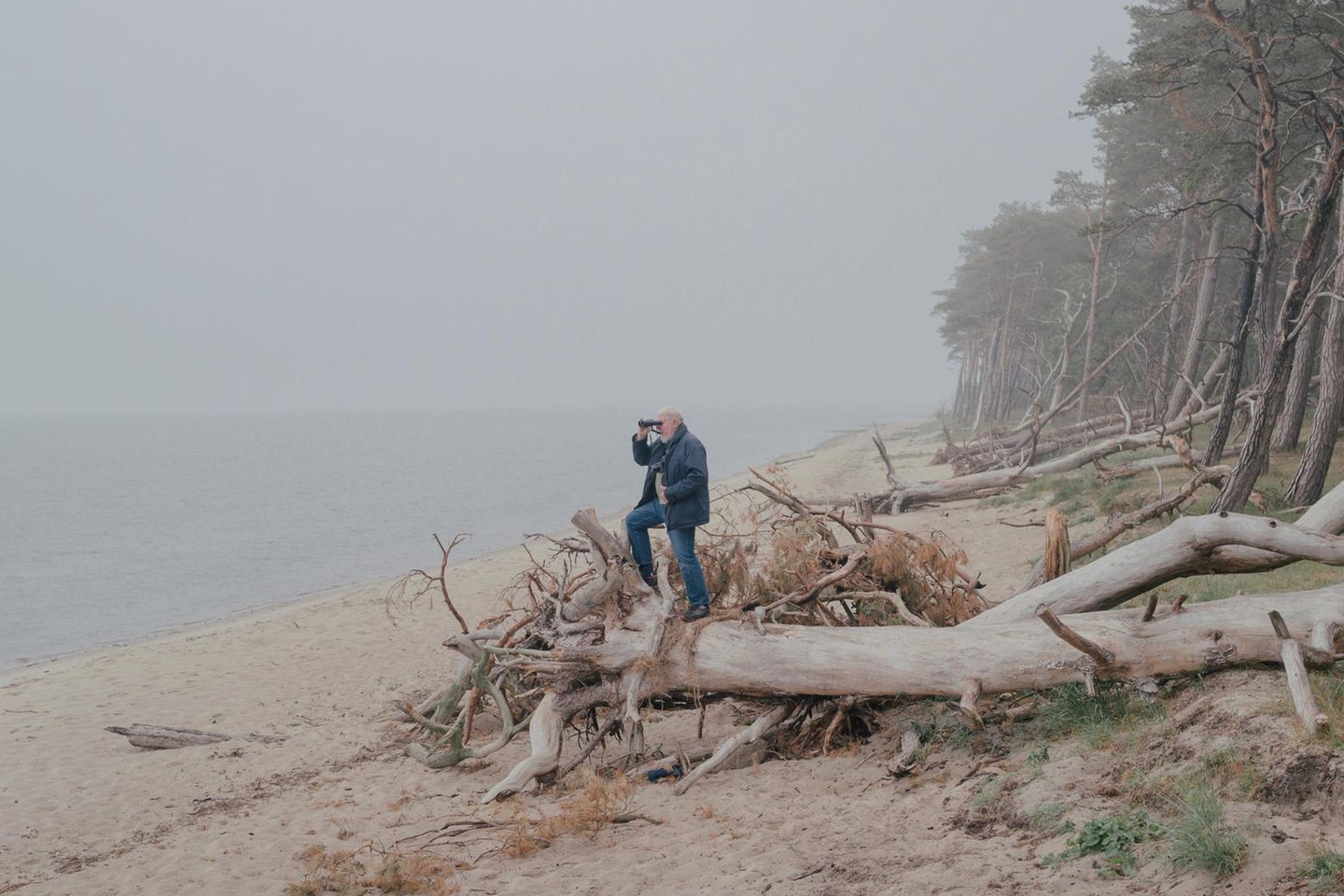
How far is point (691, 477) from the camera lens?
7285 millimetres

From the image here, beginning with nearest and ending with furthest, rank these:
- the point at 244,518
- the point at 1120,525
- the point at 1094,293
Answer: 1. the point at 1120,525
2. the point at 1094,293
3. the point at 244,518

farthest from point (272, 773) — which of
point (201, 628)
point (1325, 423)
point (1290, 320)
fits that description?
point (1325, 423)

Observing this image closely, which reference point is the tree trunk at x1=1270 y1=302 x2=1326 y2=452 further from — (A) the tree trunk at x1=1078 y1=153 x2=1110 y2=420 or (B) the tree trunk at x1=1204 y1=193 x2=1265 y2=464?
(A) the tree trunk at x1=1078 y1=153 x2=1110 y2=420

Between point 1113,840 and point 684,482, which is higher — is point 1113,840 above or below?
below

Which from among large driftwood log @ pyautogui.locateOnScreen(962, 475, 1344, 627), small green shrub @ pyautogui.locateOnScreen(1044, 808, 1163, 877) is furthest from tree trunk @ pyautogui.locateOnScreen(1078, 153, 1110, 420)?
small green shrub @ pyautogui.locateOnScreen(1044, 808, 1163, 877)

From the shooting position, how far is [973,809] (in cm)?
511

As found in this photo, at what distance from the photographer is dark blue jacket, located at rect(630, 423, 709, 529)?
286 inches

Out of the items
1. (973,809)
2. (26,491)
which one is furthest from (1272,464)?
(26,491)

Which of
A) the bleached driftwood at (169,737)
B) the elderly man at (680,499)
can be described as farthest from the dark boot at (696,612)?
the bleached driftwood at (169,737)

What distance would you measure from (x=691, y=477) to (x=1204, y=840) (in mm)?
4280

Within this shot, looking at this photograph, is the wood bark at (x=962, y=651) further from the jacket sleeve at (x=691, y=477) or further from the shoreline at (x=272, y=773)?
the jacket sleeve at (x=691, y=477)

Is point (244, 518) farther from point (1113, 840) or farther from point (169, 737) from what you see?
point (1113, 840)

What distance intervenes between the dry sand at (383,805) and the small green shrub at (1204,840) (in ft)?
0.23

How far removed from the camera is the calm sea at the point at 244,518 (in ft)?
70.9
